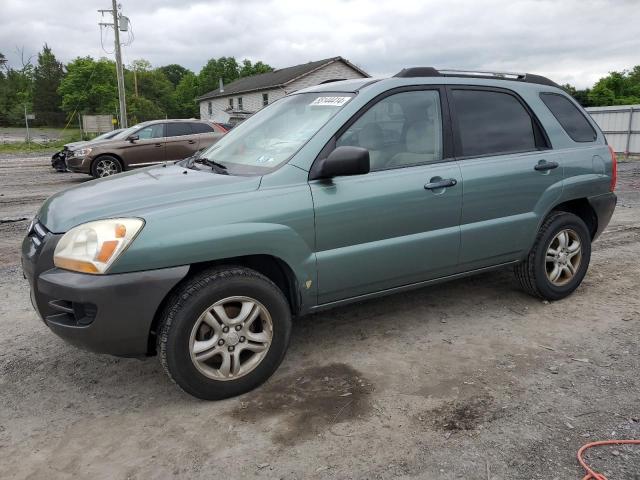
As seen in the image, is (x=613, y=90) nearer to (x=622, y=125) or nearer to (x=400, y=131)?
(x=622, y=125)

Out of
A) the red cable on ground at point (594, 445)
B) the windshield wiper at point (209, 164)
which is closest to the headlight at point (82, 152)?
the windshield wiper at point (209, 164)

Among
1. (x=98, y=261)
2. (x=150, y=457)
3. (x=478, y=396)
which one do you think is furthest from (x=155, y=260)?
(x=478, y=396)

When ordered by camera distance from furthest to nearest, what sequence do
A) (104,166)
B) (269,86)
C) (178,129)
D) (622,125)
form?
(269,86) < (622,125) < (178,129) < (104,166)

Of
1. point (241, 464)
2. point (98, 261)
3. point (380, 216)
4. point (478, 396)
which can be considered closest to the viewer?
point (241, 464)

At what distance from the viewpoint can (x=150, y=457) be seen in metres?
2.61

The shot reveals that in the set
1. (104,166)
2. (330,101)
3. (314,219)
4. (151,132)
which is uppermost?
(151,132)

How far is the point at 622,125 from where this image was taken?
1984 cm

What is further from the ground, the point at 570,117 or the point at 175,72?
the point at 175,72

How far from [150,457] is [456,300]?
2919 mm

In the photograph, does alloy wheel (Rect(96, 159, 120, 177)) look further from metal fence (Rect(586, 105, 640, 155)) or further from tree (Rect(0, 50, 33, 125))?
tree (Rect(0, 50, 33, 125))

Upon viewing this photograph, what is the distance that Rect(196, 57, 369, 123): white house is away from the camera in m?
37.5

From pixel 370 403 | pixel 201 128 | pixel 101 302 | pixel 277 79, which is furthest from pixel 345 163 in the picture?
pixel 277 79

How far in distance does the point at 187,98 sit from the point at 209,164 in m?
83.1

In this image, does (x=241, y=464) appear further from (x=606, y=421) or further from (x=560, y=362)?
(x=560, y=362)
